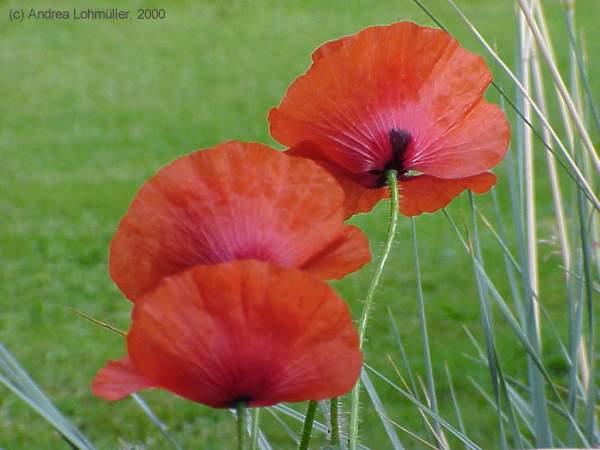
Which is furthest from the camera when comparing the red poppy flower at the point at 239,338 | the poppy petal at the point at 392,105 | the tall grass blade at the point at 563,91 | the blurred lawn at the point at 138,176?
the blurred lawn at the point at 138,176

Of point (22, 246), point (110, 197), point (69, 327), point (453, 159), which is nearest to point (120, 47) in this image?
point (110, 197)

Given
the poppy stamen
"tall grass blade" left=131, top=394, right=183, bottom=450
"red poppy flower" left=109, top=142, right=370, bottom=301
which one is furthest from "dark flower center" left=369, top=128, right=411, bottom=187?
"tall grass blade" left=131, top=394, right=183, bottom=450

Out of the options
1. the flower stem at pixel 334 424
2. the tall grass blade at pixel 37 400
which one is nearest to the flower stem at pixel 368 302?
the flower stem at pixel 334 424

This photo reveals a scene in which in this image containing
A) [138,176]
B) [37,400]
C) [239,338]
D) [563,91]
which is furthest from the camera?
[138,176]

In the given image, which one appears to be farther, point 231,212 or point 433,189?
point 433,189

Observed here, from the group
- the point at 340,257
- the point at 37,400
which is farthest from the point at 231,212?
the point at 37,400

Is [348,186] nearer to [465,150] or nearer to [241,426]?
[465,150]

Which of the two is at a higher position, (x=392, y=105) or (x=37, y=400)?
(x=392, y=105)

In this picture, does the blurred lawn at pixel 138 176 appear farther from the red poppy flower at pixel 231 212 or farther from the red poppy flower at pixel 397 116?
the red poppy flower at pixel 231 212
